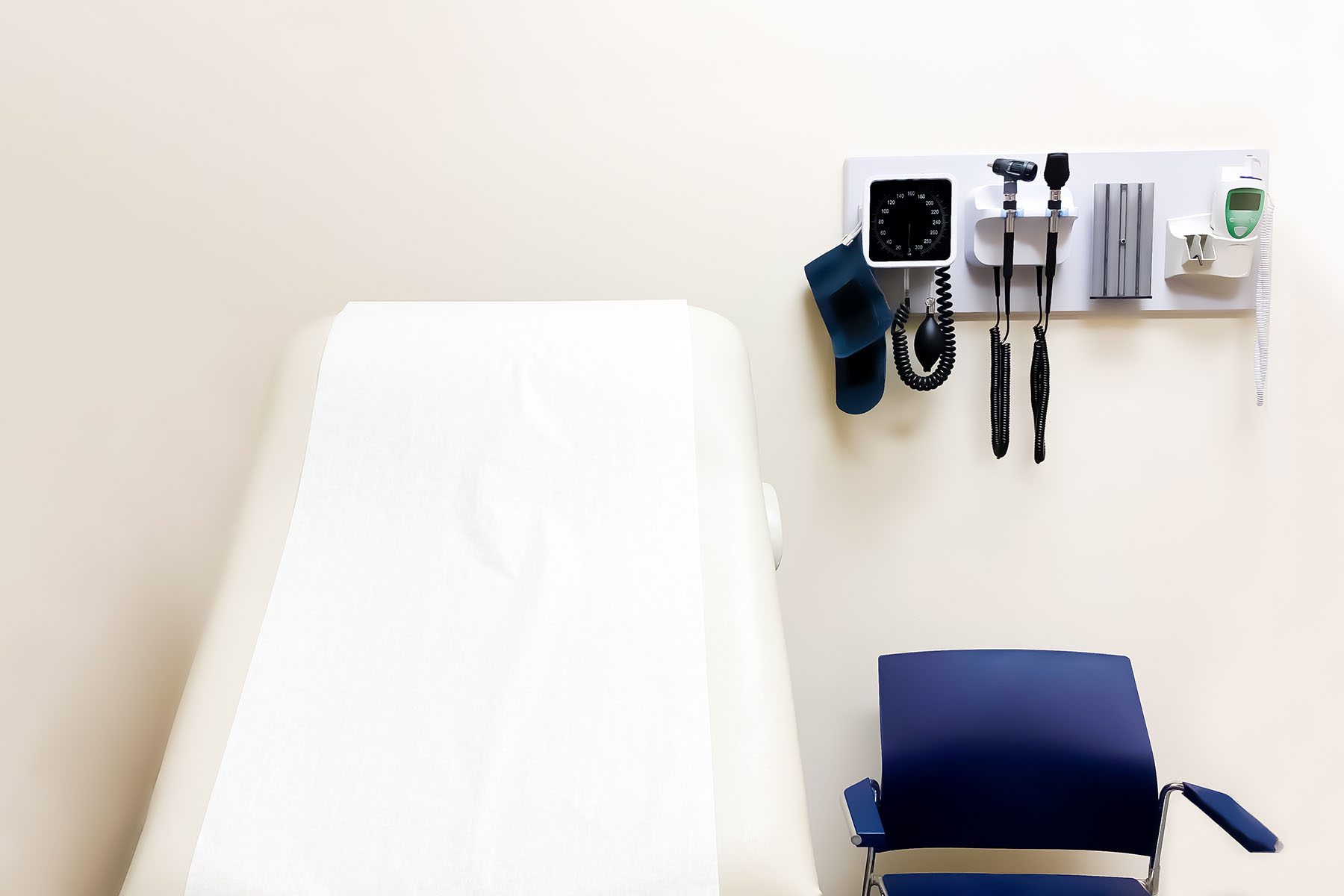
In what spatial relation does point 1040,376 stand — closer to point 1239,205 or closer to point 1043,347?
point 1043,347

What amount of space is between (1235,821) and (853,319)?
860 millimetres

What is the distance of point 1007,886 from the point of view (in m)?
1.15

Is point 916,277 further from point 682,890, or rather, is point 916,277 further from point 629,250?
point 682,890

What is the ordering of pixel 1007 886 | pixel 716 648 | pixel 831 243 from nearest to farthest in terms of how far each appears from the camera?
pixel 716 648, pixel 1007 886, pixel 831 243

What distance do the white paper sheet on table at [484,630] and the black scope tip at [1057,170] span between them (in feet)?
2.20

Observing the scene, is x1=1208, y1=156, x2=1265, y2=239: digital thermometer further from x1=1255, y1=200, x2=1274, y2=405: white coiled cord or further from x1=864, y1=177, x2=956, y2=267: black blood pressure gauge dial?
x1=864, y1=177, x2=956, y2=267: black blood pressure gauge dial

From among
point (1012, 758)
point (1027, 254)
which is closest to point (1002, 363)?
point (1027, 254)

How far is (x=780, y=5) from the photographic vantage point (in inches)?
48.6

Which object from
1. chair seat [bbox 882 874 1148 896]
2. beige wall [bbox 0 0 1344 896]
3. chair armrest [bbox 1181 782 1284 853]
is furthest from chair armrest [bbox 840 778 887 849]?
chair armrest [bbox 1181 782 1284 853]

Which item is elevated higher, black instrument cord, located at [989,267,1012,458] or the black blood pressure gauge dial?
the black blood pressure gauge dial

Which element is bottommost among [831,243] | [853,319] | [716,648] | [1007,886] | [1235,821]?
[1007,886]

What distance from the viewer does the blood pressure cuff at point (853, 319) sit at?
1192 millimetres

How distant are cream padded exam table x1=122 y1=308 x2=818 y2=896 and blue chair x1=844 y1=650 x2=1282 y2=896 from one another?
0.64 meters

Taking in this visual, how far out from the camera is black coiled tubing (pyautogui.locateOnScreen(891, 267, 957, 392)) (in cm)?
121
